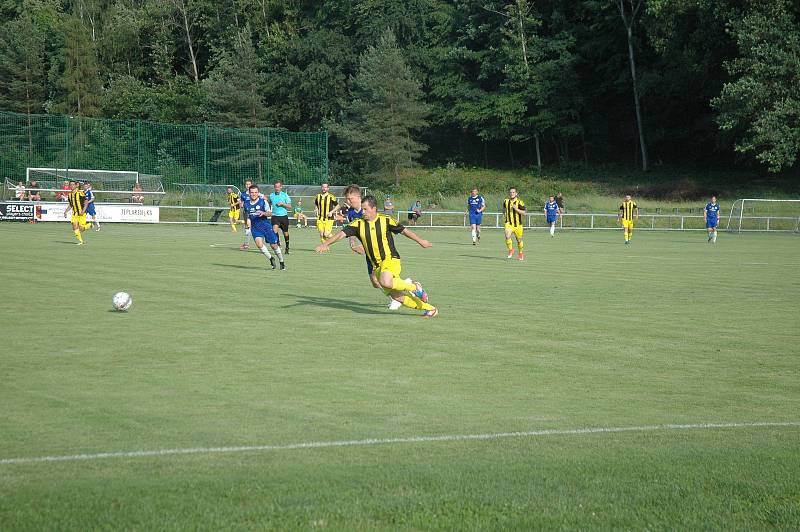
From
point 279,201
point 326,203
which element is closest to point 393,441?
point 279,201

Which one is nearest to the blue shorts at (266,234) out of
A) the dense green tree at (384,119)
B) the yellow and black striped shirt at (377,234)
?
the yellow and black striped shirt at (377,234)

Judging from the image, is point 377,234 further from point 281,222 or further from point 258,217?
point 281,222

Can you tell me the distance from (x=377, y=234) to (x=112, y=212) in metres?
35.6

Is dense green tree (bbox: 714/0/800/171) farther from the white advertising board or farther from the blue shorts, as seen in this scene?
the blue shorts

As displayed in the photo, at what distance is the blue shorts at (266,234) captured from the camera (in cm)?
2267

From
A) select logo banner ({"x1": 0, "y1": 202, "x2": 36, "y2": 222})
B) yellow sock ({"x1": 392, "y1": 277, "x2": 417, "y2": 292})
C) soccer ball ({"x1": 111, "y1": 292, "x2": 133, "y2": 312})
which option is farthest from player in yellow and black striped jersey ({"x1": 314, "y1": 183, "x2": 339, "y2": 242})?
select logo banner ({"x1": 0, "y1": 202, "x2": 36, "y2": 222})

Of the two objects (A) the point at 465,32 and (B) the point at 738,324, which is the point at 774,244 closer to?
(B) the point at 738,324

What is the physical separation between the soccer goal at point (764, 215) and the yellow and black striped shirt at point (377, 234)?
1649 inches

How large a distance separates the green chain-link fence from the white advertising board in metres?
5.64

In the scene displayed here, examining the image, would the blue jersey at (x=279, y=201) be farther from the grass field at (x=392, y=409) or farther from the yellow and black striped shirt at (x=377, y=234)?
the yellow and black striped shirt at (x=377, y=234)

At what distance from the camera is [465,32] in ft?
253

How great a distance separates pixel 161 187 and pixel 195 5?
135ft

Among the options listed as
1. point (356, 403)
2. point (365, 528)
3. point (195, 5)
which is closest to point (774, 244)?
point (356, 403)

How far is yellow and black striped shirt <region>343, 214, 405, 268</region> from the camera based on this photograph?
1387cm
